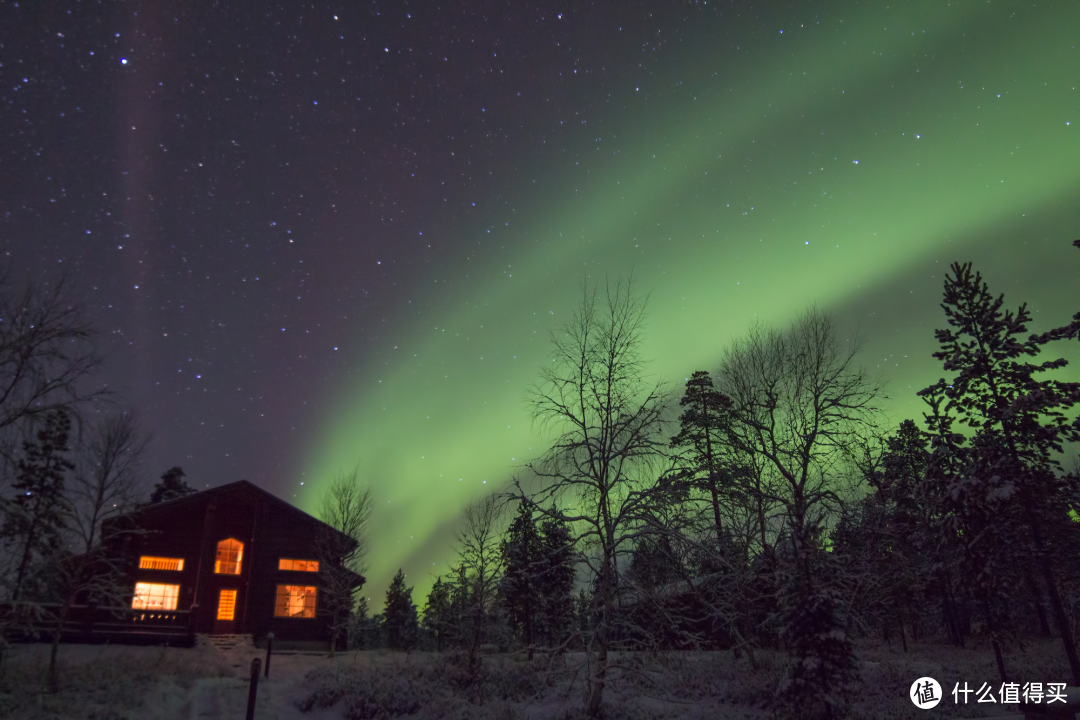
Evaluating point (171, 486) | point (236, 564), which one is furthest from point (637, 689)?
point (171, 486)

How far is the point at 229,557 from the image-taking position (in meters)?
30.9

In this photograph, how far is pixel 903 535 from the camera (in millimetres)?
31609

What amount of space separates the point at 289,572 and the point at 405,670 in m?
13.0

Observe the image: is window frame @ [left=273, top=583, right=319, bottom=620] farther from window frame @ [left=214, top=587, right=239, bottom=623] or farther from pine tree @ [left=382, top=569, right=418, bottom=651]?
pine tree @ [left=382, top=569, right=418, bottom=651]

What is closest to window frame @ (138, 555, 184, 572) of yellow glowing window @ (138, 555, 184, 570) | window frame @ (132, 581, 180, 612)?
yellow glowing window @ (138, 555, 184, 570)

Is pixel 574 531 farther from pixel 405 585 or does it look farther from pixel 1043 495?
pixel 405 585

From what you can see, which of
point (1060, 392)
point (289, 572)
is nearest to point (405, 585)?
point (289, 572)

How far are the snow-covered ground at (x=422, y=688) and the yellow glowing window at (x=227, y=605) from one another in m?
5.82

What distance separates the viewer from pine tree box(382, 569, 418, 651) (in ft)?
215

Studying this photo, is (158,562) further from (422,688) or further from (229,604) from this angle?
(422,688)

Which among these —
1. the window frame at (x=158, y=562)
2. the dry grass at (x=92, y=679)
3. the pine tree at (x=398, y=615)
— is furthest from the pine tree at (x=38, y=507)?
the pine tree at (x=398, y=615)

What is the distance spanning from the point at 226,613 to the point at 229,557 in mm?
2902

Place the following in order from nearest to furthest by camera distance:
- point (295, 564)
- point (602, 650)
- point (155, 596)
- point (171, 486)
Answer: point (602, 650)
point (155, 596)
point (295, 564)
point (171, 486)

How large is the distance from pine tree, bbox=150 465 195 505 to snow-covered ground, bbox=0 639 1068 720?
2875cm
